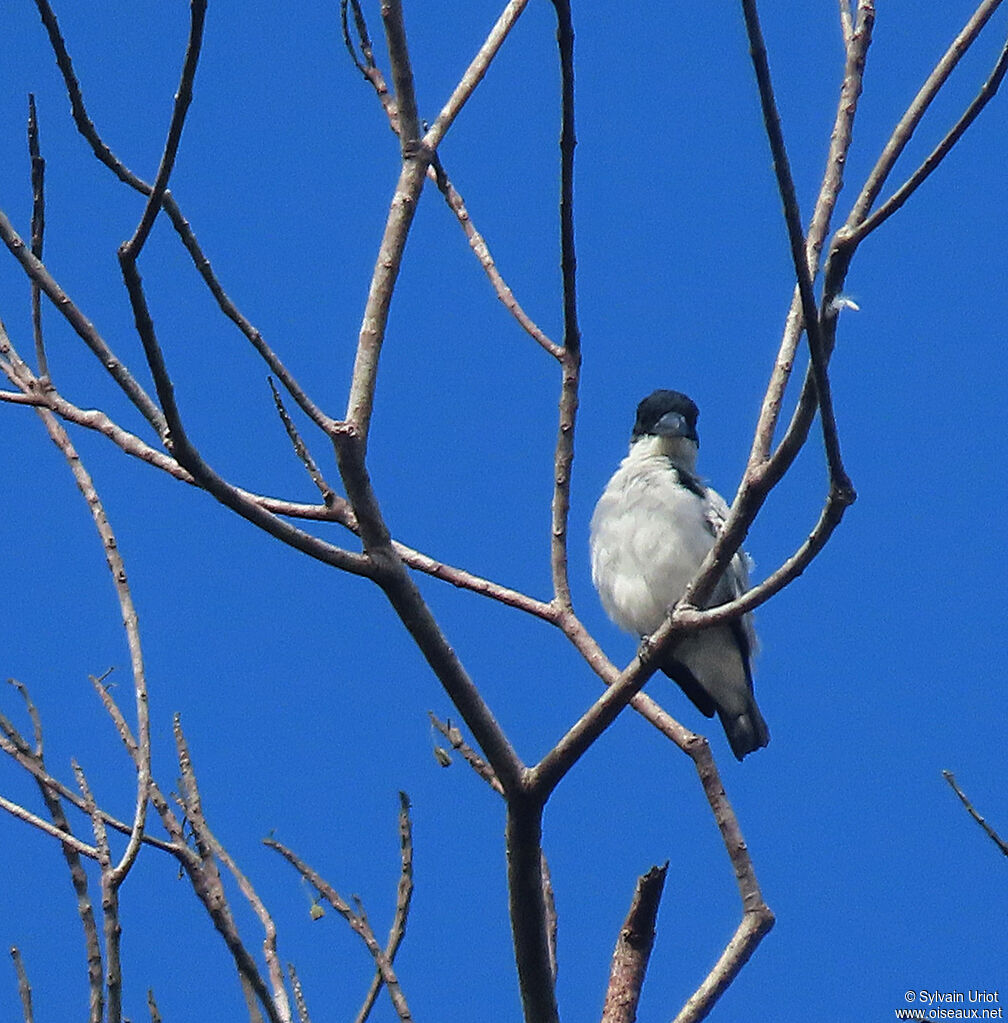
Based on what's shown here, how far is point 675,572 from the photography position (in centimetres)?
640

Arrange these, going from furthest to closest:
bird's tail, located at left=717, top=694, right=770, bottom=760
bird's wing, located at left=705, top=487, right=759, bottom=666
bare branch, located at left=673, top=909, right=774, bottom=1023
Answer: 1. bird's tail, located at left=717, top=694, right=770, bottom=760
2. bird's wing, located at left=705, top=487, right=759, bottom=666
3. bare branch, located at left=673, top=909, right=774, bottom=1023

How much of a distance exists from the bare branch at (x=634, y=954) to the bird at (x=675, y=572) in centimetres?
308

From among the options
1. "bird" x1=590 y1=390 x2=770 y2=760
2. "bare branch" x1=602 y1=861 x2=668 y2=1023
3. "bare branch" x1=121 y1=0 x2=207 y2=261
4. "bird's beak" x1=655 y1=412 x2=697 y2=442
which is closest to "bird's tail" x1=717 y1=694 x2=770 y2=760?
"bird" x1=590 y1=390 x2=770 y2=760

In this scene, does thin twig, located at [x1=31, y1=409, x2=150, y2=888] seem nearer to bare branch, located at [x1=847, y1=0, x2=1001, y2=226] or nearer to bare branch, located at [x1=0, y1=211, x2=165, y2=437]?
bare branch, located at [x1=0, y1=211, x2=165, y2=437]

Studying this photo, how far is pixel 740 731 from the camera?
664 centimetres

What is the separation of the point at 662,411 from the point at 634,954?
173 inches

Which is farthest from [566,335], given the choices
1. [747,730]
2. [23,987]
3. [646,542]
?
[747,730]

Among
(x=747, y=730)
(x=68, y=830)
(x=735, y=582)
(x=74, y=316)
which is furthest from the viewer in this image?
(x=747, y=730)

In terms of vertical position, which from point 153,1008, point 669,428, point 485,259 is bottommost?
point 153,1008

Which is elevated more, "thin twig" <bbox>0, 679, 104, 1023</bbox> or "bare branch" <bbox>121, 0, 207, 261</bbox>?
"bare branch" <bbox>121, 0, 207, 261</bbox>

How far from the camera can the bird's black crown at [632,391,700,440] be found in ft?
24.2

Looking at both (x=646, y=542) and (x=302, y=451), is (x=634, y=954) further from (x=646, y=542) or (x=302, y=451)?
(x=646, y=542)

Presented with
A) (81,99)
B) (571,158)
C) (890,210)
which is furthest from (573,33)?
(81,99)

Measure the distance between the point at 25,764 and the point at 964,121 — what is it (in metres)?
2.30
